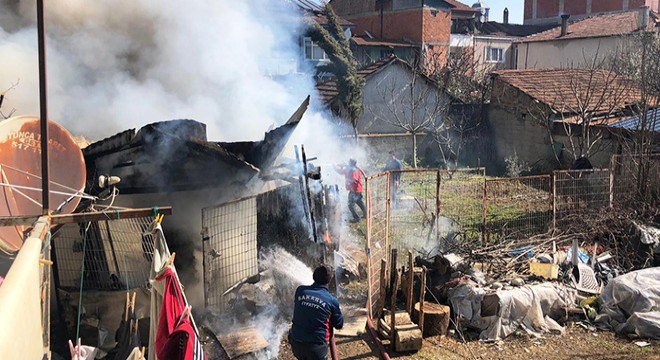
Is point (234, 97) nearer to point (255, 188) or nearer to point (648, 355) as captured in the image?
point (255, 188)

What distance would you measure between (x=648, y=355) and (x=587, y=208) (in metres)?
4.24

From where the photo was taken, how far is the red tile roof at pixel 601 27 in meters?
28.4

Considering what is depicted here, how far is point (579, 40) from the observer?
2955cm

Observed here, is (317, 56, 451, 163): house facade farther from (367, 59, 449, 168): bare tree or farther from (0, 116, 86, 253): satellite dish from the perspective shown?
(0, 116, 86, 253): satellite dish

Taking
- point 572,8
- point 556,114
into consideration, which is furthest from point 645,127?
point 572,8

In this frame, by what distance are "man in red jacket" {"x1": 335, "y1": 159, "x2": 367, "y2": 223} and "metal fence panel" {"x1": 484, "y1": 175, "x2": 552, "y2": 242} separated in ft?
9.36

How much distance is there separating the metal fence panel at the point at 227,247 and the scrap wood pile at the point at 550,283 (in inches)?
99.4

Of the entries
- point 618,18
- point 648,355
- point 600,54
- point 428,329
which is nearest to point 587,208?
point 648,355

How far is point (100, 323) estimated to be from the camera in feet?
21.4

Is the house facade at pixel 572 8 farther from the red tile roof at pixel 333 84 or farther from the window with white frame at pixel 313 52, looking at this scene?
the red tile roof at pixel 333 84

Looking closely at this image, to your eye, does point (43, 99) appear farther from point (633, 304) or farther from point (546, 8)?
point (546, 8)

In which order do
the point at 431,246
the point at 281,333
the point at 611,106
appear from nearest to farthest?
the point at 281,333, the point at 431,246, the point at 611,106

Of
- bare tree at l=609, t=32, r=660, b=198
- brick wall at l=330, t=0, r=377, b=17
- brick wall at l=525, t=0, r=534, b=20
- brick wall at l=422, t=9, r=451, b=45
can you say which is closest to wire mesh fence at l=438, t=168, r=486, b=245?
bare tree at l=609, t=32, r=660, b=198

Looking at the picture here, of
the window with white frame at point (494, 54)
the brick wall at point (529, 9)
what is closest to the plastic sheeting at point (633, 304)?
the window with white frame at point (494, 54)
